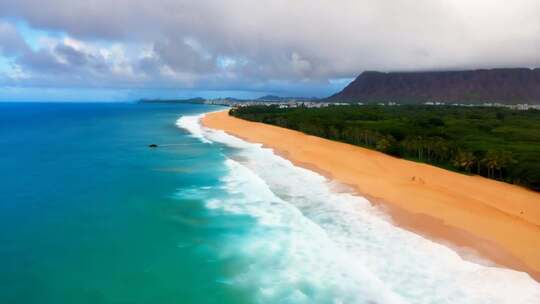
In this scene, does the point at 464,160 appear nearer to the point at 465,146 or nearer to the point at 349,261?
the point at 465,146

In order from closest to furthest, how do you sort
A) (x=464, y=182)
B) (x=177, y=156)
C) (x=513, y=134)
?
1. (x=464, y=182)
2. (x=177, y=156)
3. (x=513, y=134)

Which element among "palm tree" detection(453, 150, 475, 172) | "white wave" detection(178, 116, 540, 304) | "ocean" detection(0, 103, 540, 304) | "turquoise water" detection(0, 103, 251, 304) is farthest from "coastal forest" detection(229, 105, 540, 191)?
"turquoise water" detection(0, 103, 251, 304)

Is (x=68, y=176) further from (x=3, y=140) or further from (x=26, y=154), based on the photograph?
(x=3, y=140)

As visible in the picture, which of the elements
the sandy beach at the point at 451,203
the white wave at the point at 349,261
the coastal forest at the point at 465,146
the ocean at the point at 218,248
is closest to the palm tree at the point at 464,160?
the coastal forest at the point at 465,146

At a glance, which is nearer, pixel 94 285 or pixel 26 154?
pixel 94 285

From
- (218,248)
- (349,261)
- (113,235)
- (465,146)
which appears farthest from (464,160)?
(113,235)

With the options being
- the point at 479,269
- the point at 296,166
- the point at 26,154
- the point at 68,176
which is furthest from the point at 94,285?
the point at 26,154

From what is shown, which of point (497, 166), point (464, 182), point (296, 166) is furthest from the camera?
point (296, 166)

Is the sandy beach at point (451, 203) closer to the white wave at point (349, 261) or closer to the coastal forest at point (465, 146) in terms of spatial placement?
the white wave at point (349, 261)
